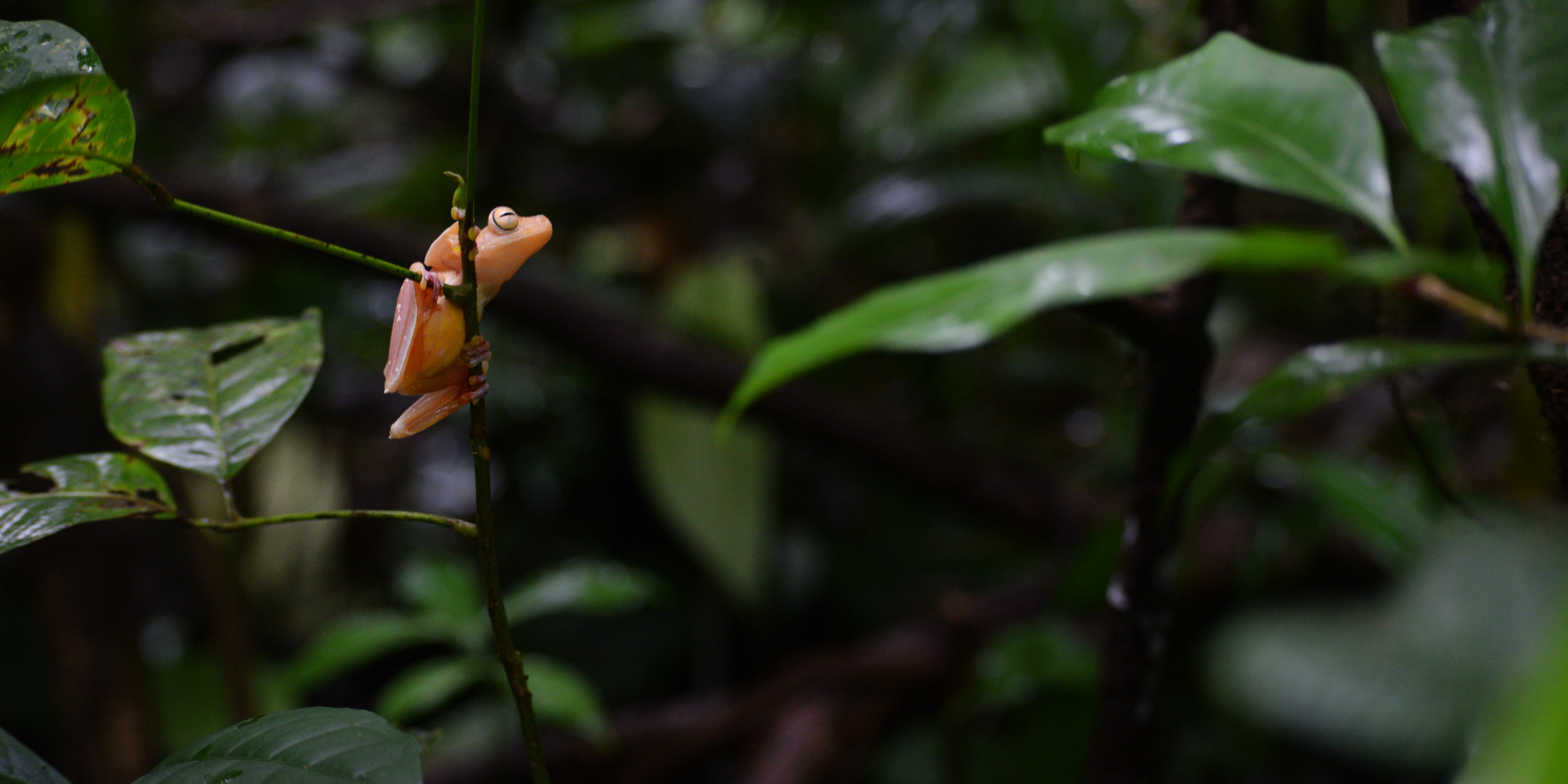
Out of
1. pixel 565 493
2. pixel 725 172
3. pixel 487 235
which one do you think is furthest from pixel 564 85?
pixel 487 235

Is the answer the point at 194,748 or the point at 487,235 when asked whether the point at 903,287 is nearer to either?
the point at 487,235

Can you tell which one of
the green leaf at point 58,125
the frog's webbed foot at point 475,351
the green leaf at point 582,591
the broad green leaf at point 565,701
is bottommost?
the broad green leaf at point 565,701

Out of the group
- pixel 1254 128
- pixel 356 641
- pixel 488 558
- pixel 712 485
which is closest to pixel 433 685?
pixel 356 641

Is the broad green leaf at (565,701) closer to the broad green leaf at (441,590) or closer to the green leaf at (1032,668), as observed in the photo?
the broad green leaf at (441,590)

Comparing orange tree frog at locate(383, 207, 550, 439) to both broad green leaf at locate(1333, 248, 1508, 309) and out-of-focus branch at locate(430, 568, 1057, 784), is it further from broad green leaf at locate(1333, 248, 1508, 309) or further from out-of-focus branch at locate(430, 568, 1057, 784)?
out-of-focus branch at locate(430, 568, 1057, 784)

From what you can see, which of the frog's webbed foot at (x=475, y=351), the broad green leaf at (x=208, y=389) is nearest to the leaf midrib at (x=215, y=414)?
the broad green leaf at (x=208, y=389)
